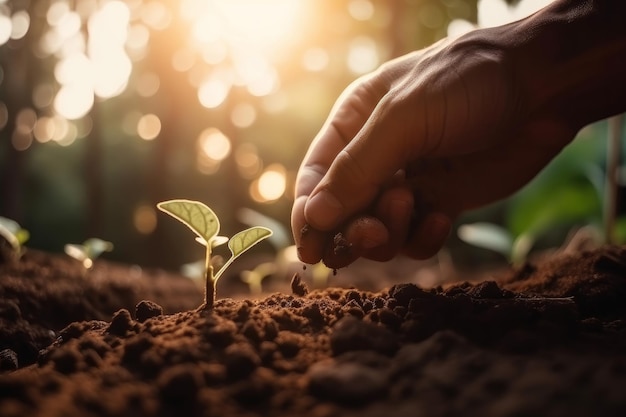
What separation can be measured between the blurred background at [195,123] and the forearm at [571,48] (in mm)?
2526

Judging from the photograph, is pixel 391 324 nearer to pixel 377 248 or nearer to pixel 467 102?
pixel 377 248

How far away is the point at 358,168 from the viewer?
1.44 metres

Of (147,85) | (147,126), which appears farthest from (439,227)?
(147,126)

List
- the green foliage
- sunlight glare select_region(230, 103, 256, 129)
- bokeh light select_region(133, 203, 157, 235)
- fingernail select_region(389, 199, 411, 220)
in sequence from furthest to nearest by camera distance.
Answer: sunlight glare select_region(230, 103, 256, 129)
bokeh light select_region(133, 203, 157, 235)
the green foliage
fingernail select_region(389, 199, 411, 220)

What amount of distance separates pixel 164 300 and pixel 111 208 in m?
7.64

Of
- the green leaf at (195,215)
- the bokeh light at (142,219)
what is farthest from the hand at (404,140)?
the bokeh light at (142,219)

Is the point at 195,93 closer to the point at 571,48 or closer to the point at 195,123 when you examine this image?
the point at 195,123

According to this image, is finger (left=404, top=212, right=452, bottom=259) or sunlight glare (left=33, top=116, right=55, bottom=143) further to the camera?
sunlight glare (left=33, top=116, right=55, bottom=143)

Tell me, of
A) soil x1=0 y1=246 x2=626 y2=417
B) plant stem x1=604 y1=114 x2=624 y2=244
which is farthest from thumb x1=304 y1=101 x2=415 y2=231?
plant stem x1=604 y1=114 x2=624 y2=244

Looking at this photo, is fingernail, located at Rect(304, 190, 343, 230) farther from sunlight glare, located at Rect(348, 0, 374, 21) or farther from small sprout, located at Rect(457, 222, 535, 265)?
sunlight glare, located at Rect(348, 0, 374, 21)

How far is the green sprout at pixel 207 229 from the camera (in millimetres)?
1231

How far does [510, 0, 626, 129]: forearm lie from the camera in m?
1.51

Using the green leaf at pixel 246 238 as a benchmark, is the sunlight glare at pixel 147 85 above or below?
above

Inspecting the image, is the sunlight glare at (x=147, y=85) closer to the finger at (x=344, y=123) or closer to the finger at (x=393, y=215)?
the finger at (x=344, y=123)
